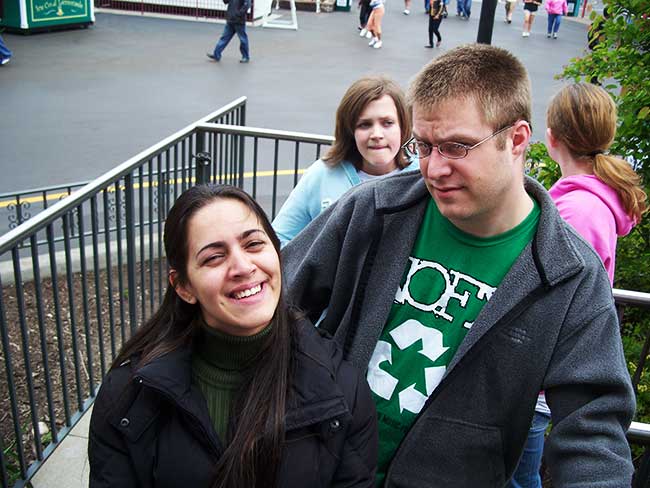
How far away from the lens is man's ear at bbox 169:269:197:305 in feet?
Answer: 6.44

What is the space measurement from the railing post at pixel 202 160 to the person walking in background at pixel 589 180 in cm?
288

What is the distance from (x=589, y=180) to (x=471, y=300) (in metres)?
1.05

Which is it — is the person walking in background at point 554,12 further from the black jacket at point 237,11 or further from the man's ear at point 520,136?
the man's ear at point 520,136

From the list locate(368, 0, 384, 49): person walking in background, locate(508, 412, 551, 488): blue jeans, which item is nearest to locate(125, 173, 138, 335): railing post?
locate(508, 412, 551, 488): blue jeans

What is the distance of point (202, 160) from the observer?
16.4 feet

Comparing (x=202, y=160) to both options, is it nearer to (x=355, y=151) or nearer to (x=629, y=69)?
(x=355, y=151)

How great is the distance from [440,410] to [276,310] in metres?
0.53

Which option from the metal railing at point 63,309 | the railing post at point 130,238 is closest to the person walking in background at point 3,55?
the metal railing at point 63,309

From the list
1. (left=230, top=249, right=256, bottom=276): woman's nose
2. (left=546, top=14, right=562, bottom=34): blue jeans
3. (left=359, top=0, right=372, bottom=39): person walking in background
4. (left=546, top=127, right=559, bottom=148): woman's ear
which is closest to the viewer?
(left=230, top=249, right=256, bottom=276): woman's nose

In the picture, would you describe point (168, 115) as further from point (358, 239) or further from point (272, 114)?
point (358, 239)

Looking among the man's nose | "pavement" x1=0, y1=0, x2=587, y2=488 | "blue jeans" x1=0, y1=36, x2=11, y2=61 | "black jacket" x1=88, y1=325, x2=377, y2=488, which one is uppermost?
the man's nose

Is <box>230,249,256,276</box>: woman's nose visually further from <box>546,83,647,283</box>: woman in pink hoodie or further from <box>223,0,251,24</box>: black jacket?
<box>223,0,251,24</box>: black jacket

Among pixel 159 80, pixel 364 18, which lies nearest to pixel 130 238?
pixel 159 80

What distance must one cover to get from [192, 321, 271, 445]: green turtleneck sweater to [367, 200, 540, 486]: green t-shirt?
0.36 m
